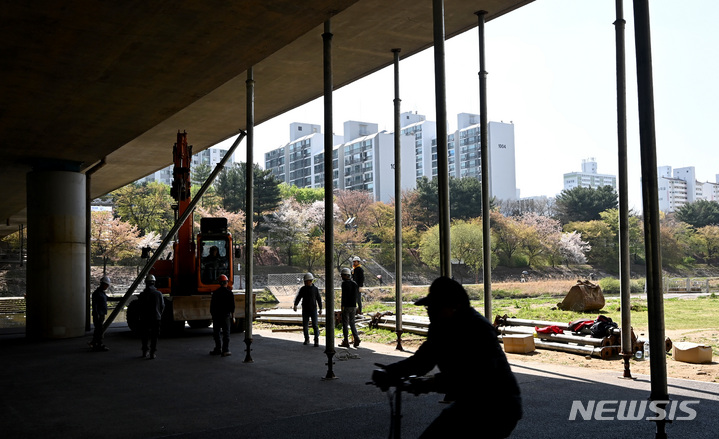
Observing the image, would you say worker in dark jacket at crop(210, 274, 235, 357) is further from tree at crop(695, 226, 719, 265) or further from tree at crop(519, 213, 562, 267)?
tree at crop(695, 226, 719, 265)

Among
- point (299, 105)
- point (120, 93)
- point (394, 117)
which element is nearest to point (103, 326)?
point (120, 93)

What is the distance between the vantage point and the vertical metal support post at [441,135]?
301 inches

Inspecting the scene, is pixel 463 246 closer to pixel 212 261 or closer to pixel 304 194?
pixel 304 194

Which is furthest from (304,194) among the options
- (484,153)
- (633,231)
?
(484,153)

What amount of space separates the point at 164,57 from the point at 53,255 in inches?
385

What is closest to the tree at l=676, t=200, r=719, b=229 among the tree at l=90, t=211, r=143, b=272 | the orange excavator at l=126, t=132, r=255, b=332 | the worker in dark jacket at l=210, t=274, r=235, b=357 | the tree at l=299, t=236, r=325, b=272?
the tree at l=299, t=236, r=325, b=272

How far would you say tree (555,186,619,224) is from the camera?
63688 millimetres

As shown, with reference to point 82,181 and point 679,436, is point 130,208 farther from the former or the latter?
point 679,436

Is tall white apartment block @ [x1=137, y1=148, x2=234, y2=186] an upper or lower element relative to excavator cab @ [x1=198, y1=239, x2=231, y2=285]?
upper

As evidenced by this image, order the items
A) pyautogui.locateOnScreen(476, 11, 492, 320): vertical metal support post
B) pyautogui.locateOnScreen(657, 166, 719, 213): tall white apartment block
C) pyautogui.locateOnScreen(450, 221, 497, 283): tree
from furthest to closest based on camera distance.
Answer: pyautogui.locateOnScreen(657, 166, 719, 213): tall white apartment block < pyautogui.locateOnScreen(450, 221, 497, 283): tree < pyautogui.locateOnScreen(476, 11, 492, 320): vertical metal support post

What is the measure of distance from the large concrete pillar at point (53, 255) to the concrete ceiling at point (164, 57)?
29.2 inches

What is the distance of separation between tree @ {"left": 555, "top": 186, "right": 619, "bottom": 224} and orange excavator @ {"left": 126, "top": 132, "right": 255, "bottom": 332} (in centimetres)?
5246

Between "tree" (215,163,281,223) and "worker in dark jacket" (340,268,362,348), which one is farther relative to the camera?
"tree" (215,163,281,223)

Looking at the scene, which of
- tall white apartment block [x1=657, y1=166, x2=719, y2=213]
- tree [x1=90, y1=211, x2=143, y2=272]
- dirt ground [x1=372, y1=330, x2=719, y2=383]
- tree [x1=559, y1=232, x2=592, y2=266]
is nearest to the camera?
dirt ground [x1=372, y1=330, x2=719, y2=383]
